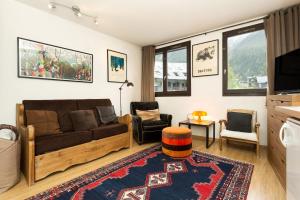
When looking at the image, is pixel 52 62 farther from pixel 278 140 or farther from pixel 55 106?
pixel 278 140

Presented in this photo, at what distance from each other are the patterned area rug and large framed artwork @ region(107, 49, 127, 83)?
2.07 m

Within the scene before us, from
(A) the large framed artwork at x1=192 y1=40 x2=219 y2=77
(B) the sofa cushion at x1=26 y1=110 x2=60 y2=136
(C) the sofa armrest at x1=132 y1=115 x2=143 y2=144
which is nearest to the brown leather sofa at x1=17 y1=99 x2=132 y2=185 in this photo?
(B) the sofa cushion at x1=26 y1=110 x2=60 y2=136

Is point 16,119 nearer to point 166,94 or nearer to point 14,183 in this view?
point 14,183

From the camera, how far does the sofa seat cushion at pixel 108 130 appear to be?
2.65 metres

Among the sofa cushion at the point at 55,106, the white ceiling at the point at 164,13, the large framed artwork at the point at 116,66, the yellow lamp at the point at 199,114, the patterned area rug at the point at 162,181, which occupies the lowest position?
the patterned area rug at the point at 162,181

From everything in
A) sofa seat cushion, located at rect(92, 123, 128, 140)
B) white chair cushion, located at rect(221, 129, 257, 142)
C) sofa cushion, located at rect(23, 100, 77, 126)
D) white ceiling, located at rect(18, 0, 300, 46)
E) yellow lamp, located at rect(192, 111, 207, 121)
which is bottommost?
white chair cushion, located at rect(221, 129, 257, 142)

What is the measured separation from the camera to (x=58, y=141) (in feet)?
7.11

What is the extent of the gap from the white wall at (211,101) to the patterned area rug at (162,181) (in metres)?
1.21

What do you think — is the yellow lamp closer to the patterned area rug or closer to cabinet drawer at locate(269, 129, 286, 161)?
the patterned area rug

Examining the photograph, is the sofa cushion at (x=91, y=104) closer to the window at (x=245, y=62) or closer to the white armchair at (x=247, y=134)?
the white armchair at (x=247, y=134)

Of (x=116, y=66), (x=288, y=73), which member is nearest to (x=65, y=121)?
(x=116, y=66)

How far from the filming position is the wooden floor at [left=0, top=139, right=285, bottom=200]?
1725 millimetres

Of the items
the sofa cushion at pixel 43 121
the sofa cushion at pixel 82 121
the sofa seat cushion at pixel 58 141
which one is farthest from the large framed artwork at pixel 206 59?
the sofa cushion at pixel 43 121

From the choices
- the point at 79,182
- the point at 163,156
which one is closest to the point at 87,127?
the point at 79,182
